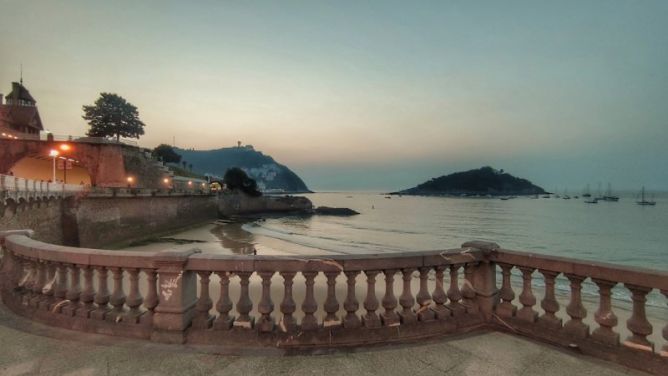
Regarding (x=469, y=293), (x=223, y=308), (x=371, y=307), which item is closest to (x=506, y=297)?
(x=469, y=293)

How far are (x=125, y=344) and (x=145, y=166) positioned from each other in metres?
51.4

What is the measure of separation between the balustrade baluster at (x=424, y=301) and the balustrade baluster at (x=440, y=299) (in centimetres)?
9

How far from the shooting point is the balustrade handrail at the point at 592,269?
342 cm

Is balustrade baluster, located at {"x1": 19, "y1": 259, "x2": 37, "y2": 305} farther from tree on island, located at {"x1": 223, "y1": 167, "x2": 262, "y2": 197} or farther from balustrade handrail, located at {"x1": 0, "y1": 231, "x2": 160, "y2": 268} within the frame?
tree on island, located at {"x1": 223, "y1": 167, "x2": 262, "y2": 197}

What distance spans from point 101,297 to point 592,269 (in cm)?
641

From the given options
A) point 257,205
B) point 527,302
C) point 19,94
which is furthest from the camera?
point 257,205

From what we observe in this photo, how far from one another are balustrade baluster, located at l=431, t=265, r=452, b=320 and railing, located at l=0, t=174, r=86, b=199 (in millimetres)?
23126

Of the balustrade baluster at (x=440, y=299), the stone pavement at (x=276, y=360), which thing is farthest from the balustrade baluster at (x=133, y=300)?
the balustrade baluster at (x=440, y=299)

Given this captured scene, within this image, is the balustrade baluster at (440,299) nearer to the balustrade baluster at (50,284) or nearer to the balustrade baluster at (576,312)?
the balustrade baluster at (576,312)

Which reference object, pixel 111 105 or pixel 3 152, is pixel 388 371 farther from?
pixel 111 105

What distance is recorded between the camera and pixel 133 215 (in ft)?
113

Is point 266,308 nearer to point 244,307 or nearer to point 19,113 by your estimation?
point 244,307

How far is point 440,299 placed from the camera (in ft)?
14.1

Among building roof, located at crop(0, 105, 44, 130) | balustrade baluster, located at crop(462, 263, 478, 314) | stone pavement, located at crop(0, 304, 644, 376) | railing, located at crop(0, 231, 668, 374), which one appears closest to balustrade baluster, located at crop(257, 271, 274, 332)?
railing, located at crop(0, 231, 668, 374)
